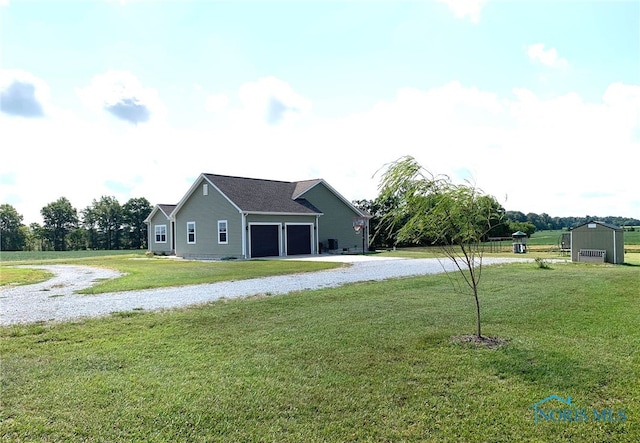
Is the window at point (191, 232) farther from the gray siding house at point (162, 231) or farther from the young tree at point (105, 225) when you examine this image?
the young tree at point (105, 225)

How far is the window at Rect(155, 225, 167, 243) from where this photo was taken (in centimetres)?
3419

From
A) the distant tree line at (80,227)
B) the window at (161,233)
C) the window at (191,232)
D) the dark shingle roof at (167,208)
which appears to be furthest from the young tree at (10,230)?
the window at (191,232)

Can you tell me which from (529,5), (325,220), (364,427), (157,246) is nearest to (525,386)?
(364,427)

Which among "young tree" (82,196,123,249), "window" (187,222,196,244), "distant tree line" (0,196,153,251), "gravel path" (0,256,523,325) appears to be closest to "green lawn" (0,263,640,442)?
"gravel path" (0,256,523,325)

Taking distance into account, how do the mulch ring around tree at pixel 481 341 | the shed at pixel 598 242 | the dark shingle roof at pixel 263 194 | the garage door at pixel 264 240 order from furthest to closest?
the dark shingle roof at pixel 263 194, the garage door at pixel 264 240, the shed at pixel 598 242, the mulch ring around tree at pixel 481 341

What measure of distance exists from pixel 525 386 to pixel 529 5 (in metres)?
9.57

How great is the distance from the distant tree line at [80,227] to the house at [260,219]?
97.4 ft

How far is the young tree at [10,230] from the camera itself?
184ft

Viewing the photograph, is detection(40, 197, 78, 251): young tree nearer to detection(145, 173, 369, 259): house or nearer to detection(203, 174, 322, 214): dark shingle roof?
detection(145, 173, 369, 259): house

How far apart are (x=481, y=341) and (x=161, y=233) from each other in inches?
1275

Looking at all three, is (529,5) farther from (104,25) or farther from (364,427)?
(364,427)

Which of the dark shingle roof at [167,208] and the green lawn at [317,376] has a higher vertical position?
the dark shingle roof at [167,208]

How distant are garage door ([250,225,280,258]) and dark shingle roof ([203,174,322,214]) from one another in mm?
1107

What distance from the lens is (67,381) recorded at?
14.0 ft
